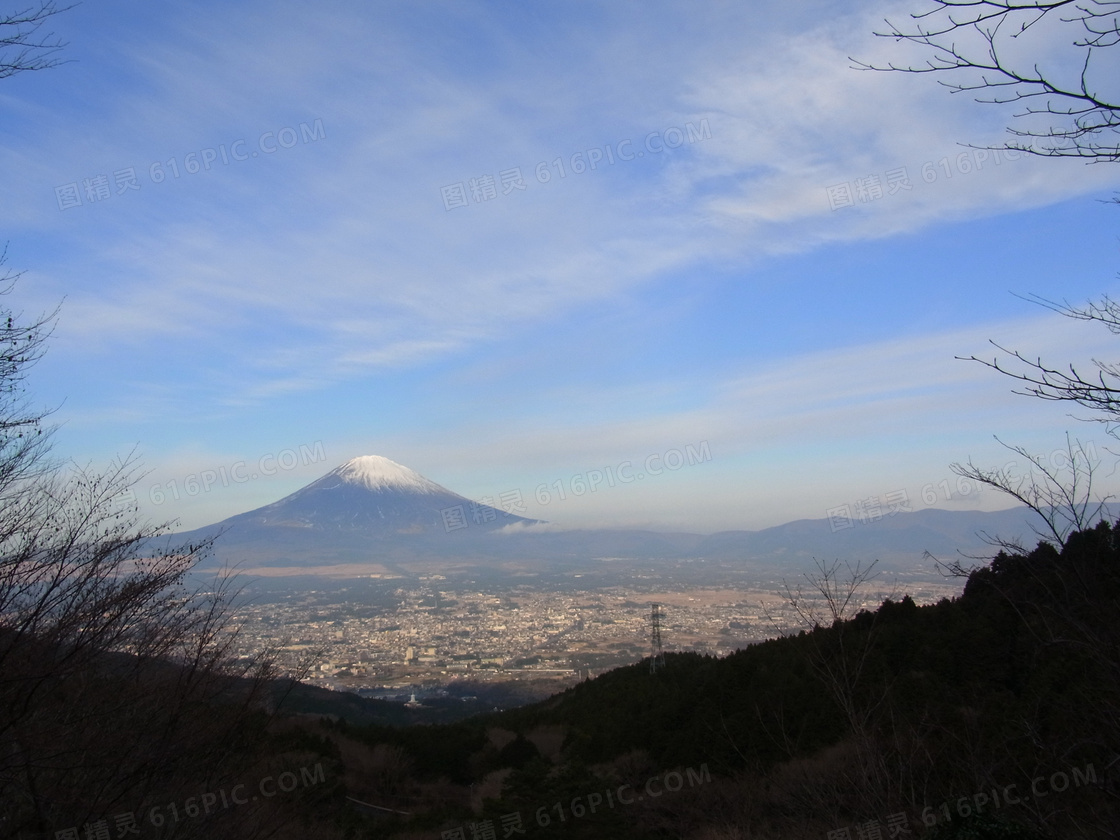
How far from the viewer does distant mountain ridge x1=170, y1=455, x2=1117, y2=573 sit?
70.2 meters

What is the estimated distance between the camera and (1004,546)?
4.43 m

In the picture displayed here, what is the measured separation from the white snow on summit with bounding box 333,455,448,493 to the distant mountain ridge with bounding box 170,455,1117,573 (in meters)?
0.24

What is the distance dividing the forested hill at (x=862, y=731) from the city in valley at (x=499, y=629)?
732 centimetres

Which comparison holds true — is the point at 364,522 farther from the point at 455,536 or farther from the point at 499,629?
the point at 499,629

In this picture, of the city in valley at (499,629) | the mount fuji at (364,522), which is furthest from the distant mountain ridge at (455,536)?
the city in valley at (499,629)

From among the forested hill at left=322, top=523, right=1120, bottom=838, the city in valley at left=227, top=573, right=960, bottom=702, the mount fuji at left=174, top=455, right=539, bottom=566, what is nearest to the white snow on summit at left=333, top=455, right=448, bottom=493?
the mount fuji at left=174, top=455, right=539, bottom=566

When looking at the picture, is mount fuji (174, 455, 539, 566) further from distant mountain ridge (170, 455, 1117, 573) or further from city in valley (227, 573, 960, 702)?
city in valley (227, 573, 960, 702)

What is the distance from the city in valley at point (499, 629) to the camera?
36.9 meters

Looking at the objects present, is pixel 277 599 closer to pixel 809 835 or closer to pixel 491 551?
pixel 809 835

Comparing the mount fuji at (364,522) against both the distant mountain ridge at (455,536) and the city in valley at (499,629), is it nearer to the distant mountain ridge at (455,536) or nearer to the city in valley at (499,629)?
the distant mountain ridge at (455,536)

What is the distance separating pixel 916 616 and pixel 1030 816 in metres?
16.8

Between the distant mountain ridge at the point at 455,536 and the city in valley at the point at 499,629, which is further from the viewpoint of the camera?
the distant mountain ridge at the point at 455,536

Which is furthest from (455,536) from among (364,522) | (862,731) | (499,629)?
(862,731)

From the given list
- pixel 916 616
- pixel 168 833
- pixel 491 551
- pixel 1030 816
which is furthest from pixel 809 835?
pixel 491 551
